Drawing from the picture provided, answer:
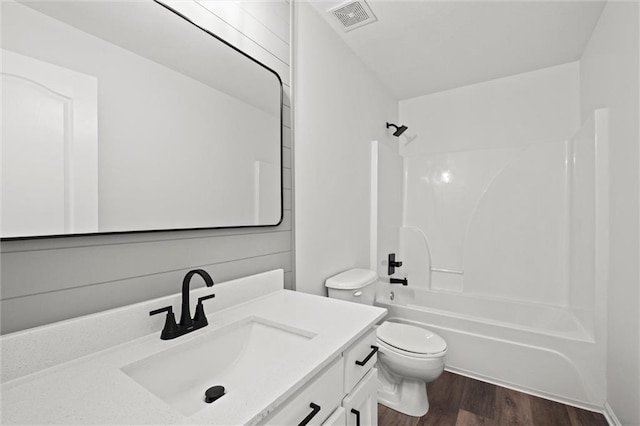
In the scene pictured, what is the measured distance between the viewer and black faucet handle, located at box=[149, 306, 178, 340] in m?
0.95

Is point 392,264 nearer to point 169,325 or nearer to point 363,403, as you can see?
point 363,403

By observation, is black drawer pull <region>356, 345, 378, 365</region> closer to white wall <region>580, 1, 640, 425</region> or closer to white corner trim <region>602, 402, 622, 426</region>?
white wall <region>580, 1, 640, 425</region>

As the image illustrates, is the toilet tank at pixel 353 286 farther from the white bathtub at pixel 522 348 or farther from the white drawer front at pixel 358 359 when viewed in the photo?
the white drawer front at pixel 358 359

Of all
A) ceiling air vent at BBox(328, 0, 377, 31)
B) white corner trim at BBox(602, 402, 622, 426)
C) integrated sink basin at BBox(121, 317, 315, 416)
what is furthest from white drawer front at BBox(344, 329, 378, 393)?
ceiling air vent at BBox(328, 0, 377, 31)

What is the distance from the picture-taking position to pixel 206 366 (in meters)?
0.97

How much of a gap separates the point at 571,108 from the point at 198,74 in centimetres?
294

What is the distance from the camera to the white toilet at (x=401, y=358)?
174cm

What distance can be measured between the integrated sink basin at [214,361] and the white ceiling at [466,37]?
6.08ft

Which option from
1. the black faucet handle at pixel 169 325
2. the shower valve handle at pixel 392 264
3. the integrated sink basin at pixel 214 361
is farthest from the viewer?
the shower valve handle at pixel 392 264

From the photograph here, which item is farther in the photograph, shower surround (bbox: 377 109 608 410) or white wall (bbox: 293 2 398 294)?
shower surround (bbox: 377 109 608 410)

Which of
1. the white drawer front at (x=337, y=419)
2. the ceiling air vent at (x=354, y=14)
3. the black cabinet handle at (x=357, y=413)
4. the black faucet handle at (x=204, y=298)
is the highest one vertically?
the ceiling air vent at (x=354, y=14)

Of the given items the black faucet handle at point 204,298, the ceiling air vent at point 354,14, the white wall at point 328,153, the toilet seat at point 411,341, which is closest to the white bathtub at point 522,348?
the toilet seat at point 411,341

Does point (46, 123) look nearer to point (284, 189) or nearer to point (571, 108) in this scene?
point (284, 189)

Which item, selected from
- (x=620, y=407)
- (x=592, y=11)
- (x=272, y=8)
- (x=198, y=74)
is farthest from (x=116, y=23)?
(x=620, y=407)
